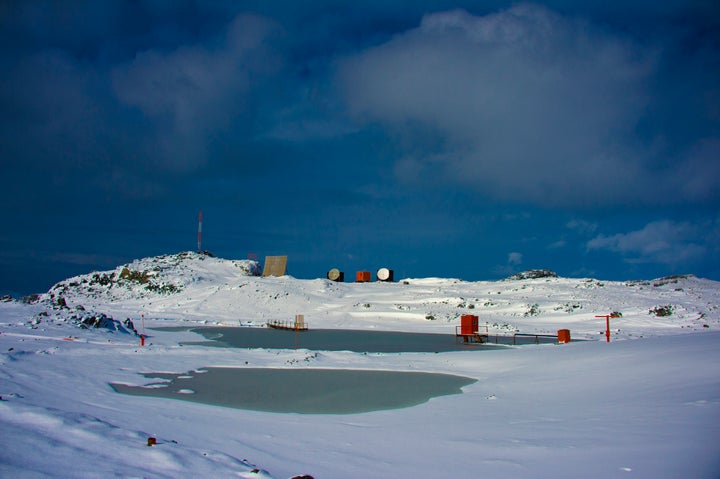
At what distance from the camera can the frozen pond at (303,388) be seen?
11.3 metres

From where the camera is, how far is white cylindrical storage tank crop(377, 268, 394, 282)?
7994 centimetres

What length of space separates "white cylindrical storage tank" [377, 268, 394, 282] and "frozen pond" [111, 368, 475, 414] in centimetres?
6295

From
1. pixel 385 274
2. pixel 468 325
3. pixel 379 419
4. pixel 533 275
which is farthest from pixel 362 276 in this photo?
pixel 379 419

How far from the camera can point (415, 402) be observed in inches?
464

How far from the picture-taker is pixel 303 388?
13.4 meters

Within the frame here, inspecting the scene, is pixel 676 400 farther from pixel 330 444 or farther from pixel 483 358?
pixel 483 358

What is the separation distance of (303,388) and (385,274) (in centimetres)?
6712

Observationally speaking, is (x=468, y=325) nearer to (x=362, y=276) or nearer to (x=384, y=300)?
(x=384, y=300)

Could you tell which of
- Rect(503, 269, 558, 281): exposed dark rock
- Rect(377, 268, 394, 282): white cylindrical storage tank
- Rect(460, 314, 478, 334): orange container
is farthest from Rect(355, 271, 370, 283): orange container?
Rect(460, 314, 478, 334): orange container

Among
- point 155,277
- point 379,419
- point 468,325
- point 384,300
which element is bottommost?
point 379,419

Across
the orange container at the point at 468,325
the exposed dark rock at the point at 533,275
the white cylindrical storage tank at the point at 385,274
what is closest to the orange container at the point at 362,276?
the white cylindrical storage tank at the point at 385,274

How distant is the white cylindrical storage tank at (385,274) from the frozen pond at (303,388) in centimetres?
6295

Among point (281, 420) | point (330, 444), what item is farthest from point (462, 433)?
point (281, 420)

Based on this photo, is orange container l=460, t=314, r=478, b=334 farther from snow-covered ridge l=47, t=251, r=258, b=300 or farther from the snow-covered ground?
snow-covered ridge l=47, t=251, r=258, b=300
